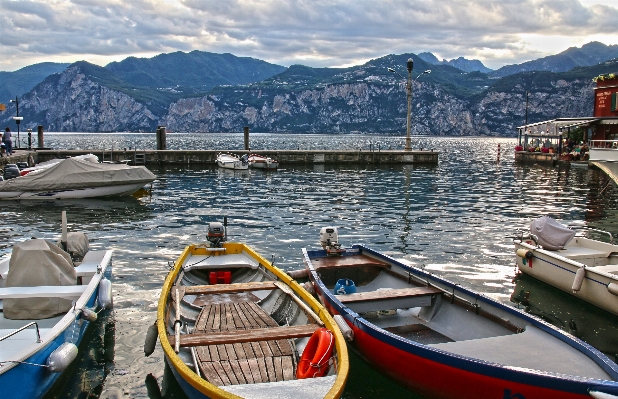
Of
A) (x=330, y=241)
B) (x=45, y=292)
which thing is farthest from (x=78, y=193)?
(x=45, y=292)

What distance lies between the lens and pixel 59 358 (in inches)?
293

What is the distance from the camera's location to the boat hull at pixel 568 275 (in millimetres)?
12133

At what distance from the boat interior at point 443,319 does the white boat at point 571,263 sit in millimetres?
4135

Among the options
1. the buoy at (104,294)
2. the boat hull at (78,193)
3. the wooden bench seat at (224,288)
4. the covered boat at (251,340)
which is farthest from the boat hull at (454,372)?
the boat hull at (78,193)

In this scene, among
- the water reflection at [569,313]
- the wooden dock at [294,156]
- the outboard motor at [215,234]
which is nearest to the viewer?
the water reflection at [569,313]

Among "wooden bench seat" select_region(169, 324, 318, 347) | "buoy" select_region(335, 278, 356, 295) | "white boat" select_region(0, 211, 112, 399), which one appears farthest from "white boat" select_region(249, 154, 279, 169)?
"wooden bench seat" select_region(169, 324, 318, 347)

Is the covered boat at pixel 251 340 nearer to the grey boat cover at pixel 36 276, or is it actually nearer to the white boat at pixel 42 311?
the white boat at pixel 42 311

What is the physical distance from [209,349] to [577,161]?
183 ft

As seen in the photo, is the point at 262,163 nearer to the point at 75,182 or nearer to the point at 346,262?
the point at 75,182

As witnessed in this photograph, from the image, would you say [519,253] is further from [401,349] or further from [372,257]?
[401,349]

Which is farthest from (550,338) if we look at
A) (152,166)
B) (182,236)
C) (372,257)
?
(152,166)

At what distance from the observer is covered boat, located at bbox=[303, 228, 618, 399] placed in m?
6.86

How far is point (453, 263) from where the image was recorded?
1702cm

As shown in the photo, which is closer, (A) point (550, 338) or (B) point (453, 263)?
(A) point (550, 338)
